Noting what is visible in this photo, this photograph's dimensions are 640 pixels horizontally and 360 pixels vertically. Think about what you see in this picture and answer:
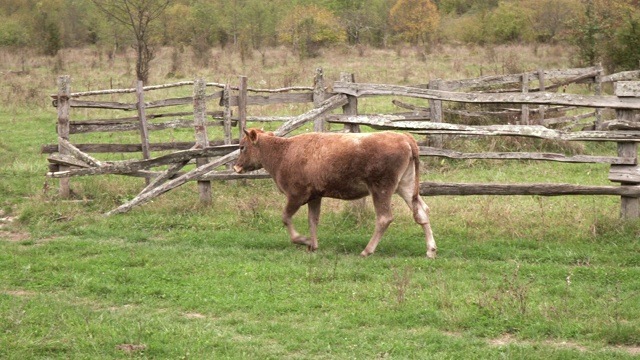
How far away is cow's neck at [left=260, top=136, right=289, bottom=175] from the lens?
9.63m

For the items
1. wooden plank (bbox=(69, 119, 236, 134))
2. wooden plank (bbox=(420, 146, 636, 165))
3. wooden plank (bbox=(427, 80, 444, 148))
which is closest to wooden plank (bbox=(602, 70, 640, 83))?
wooden plank (bbox=(427, 80, 444, 148))

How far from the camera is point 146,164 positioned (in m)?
11.1

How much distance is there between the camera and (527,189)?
9.37 meters

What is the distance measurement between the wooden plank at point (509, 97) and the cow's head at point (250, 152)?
1405 millimetres

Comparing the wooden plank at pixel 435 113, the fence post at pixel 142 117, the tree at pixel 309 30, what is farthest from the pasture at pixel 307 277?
the tree at pixel 309 30

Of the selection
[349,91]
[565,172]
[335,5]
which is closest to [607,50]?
[565,172]

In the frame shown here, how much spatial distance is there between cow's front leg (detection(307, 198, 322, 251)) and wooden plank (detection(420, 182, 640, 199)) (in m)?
1.39

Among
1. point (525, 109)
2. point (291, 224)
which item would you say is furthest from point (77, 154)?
point (525, 109)

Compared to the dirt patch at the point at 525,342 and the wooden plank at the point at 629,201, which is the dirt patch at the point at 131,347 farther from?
the wooden plank at the point at 629,201

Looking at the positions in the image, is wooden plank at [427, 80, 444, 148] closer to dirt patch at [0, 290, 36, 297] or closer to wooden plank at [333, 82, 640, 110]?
wooden plank at [333, 82, 640, 110]

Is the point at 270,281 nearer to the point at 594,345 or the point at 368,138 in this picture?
the point at 368,138

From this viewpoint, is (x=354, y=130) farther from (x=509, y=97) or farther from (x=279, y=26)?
(x=279, y=26)

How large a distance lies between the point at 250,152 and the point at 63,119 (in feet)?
13.0

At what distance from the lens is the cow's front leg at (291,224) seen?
30.6 feet
